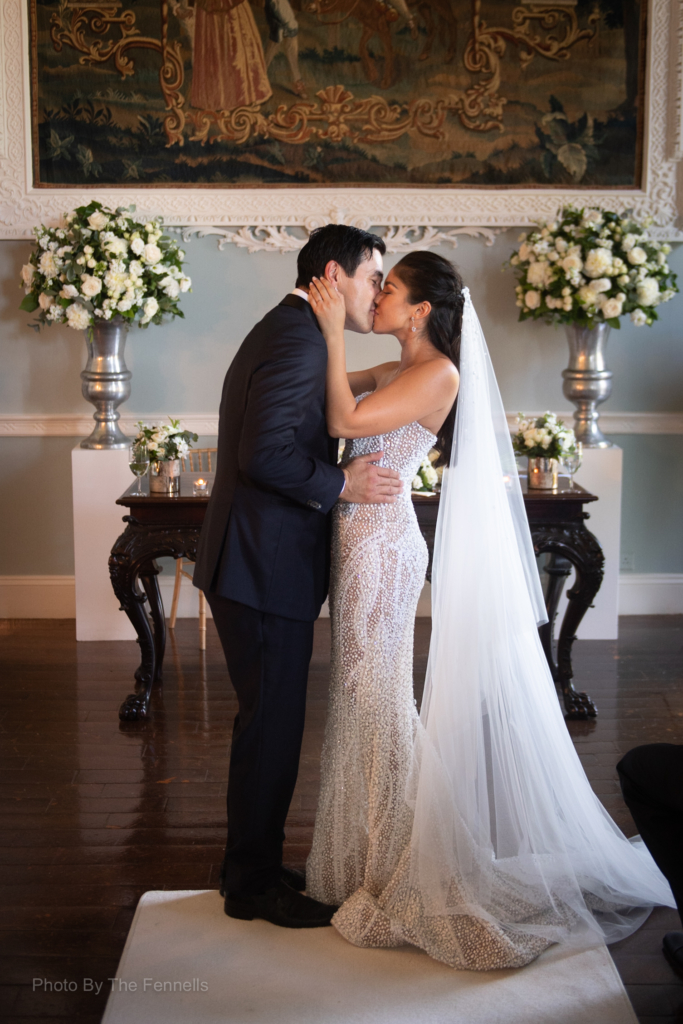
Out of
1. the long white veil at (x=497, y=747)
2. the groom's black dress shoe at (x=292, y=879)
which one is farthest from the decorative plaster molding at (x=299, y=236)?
the groom's black dress shoe at (x=292, y=879)

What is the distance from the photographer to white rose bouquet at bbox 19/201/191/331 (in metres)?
5.49

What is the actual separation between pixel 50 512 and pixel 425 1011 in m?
4.56

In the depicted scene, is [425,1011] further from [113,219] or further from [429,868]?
[113,219]

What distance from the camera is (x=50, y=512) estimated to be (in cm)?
642

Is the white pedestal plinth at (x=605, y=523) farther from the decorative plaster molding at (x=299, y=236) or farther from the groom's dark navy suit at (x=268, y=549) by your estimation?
the groom's dark navy suit at (x=268, y=549)

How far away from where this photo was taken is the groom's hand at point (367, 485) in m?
2.99

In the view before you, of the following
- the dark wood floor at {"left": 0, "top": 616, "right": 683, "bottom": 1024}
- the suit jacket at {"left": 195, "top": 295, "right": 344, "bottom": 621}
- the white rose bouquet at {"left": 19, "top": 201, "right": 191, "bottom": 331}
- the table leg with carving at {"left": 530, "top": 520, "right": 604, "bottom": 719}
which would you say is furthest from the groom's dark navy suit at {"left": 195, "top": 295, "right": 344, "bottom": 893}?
the white rose bouquet at {"left": 19, "top": 201, "right": 191, "bottom": 331}

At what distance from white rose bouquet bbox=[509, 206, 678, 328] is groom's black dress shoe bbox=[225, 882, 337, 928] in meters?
3.82

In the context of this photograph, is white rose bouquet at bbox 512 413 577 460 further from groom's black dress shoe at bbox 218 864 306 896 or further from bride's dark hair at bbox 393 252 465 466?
groom's black dress shoe at bbox 218 864 306 896

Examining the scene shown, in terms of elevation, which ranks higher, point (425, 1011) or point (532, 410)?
point (532, 410)

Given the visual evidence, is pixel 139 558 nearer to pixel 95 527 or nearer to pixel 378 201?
pixel 95 527

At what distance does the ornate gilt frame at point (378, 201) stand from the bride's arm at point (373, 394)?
3332 mm

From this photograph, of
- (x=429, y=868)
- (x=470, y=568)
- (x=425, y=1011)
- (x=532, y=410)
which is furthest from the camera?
(x=532, y=410)

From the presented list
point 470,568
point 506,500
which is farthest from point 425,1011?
point 506,500
